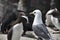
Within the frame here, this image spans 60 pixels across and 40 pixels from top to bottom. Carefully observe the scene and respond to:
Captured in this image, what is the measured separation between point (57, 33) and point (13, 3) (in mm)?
2955

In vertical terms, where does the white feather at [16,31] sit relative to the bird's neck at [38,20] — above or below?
below

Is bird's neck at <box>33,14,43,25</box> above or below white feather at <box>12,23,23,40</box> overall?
above

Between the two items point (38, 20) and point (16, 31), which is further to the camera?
point (38, 20)

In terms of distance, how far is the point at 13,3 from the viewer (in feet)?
31.3

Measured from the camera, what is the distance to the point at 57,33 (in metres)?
7.14

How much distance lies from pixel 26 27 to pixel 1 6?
9.55 ft

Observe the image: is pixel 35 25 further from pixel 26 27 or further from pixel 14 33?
pixel 26 27

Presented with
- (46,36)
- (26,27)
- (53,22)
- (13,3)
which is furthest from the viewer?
(13,3)

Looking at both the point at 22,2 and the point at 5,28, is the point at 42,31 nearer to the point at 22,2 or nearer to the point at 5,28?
the point at 5,28

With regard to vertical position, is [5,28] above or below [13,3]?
below

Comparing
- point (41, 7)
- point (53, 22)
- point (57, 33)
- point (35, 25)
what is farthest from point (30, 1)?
point (35, 25)

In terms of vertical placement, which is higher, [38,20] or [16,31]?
[38,20]

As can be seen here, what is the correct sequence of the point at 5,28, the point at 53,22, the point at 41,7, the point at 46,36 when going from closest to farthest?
the point at 46,36, the point at 5,28, the point at 53,22, the point at 41,7

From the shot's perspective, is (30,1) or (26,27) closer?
(26,27)
